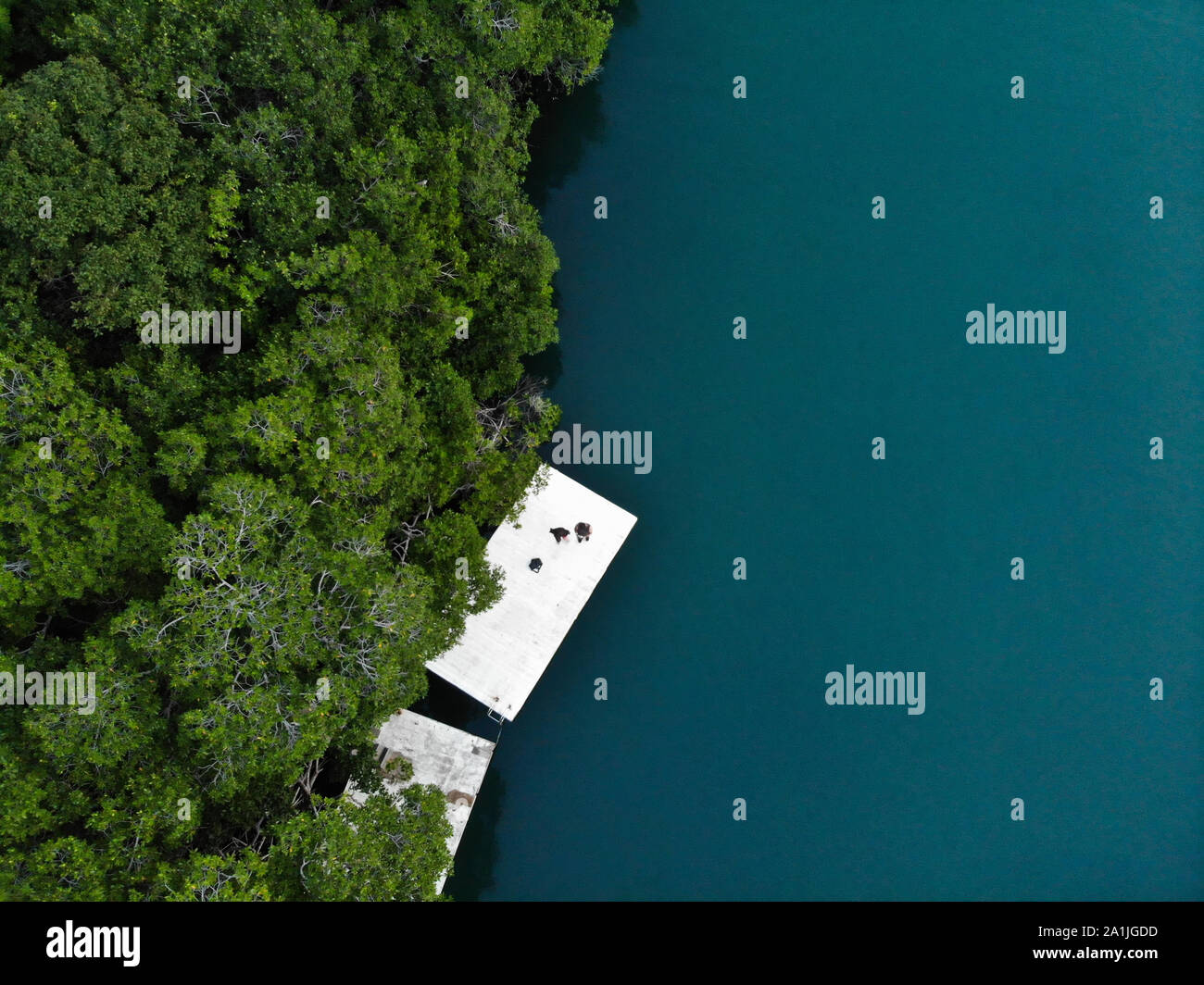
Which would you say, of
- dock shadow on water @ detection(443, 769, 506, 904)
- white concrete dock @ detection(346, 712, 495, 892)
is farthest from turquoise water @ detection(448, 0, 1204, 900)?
white concrete dock @ detection(346, 712, 495, 892)

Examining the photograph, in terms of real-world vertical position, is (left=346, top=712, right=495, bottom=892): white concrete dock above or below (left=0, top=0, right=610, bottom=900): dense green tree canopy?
below

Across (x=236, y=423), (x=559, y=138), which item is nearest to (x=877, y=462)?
(x=559, y=138)

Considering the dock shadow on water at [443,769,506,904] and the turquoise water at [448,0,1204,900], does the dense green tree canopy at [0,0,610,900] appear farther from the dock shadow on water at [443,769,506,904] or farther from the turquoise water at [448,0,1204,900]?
the turquoise water at [448,0,1204,900]

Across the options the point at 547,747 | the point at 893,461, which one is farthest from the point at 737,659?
the point at 893,461

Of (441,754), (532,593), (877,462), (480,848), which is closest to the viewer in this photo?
(441,754)

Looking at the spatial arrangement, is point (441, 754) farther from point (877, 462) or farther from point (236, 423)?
point (877, 462)

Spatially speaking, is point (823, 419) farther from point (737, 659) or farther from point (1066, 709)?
point (1066, 709)
